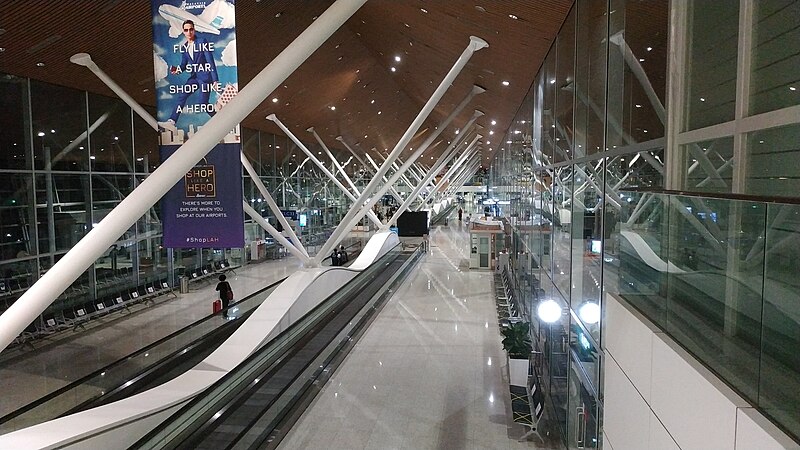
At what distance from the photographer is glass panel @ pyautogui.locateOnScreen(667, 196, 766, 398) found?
2646mm

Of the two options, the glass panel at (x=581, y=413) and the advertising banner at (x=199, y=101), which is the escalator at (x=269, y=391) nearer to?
the advertising banner at (x=199, y=101)

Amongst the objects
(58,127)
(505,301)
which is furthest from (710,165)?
(58,127)

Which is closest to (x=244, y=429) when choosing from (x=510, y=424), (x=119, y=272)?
(x=510, y=424)

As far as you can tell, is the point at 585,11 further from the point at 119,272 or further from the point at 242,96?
the point at 119,272

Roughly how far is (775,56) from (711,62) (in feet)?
2.81

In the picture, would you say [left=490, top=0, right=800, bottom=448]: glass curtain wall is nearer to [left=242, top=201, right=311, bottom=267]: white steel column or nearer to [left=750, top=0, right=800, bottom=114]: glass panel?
[left=750, top=0, right=800, bottom=114]: glass panel

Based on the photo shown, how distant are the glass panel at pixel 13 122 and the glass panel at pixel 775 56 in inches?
640

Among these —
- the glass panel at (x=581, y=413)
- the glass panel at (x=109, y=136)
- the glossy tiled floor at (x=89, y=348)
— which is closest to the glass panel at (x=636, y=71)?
the glass panel at (x=581, y=413)

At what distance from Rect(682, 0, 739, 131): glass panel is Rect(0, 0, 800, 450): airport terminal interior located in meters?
0.03

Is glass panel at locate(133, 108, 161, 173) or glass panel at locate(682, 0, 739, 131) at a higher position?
glass panel at locate(133, 108, 161, 173)

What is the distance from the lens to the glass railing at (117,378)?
866 cm

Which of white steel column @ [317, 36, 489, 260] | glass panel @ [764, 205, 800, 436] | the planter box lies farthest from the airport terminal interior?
white steel column @ [317, 36, 489, 260]

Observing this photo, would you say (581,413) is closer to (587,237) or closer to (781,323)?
(587,237)

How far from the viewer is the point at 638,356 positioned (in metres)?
4.07
